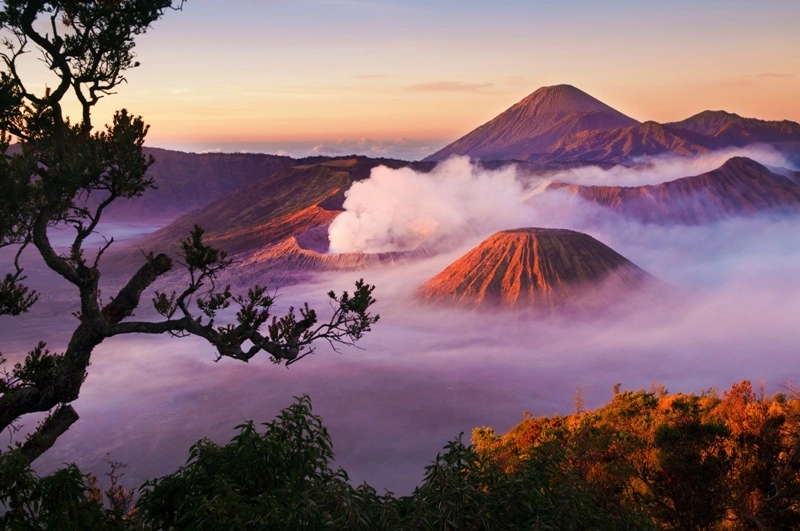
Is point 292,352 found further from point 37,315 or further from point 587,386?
point 37,315

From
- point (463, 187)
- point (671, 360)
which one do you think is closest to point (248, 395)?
point (671, 360)

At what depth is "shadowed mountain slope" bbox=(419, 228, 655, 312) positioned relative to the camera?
100 meters

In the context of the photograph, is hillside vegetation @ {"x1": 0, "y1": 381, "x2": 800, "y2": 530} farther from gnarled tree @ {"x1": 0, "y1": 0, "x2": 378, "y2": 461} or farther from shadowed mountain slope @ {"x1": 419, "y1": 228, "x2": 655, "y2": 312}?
shadowed mountain slope @ {"x1": 419, "y1": 228, "x2": 655, "y2": 312}

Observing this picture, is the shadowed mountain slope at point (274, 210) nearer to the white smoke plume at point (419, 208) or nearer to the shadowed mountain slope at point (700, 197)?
the white smoke plume at point (419, 208)

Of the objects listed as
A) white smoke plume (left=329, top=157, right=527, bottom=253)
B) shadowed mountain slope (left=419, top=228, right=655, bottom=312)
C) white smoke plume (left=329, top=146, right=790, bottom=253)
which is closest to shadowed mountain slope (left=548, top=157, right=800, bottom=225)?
white smoke plume (left=329, top=146, right=790, bottom=253)

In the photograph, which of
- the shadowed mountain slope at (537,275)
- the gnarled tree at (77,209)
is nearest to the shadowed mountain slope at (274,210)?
the shadowed mountain slope at (537,275)

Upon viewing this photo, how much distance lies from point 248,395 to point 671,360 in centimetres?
5391

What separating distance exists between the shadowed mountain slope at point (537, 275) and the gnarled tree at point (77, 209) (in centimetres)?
8859

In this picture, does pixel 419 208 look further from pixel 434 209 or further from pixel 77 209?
pixel 77 209

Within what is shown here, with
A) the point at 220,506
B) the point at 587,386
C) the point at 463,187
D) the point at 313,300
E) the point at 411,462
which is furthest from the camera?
the point at 463,187

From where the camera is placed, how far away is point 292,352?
1257cm

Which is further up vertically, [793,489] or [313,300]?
[793,489]

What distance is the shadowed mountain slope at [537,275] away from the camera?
329 feet

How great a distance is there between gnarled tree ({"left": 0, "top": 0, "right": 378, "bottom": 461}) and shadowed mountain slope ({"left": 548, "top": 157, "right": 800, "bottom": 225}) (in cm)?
15686
